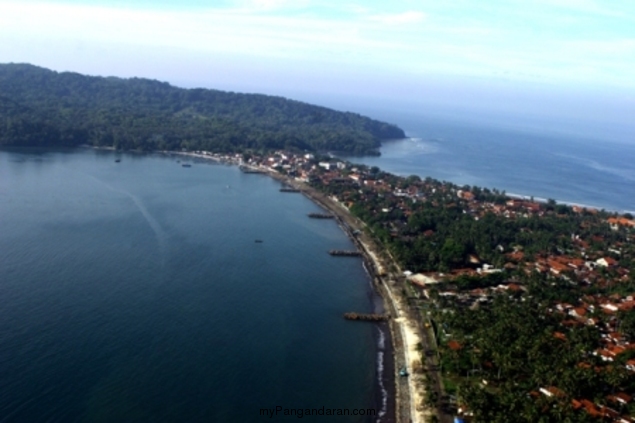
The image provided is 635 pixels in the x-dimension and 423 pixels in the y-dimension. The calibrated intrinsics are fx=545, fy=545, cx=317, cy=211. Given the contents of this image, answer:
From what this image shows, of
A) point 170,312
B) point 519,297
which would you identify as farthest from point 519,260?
point 170,312

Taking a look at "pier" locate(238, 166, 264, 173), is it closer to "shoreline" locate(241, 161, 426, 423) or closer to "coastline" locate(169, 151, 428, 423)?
"coastline" locate(169, 151, 428, 423)

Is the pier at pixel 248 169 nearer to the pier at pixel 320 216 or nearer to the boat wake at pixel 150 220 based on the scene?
the boat wake at pixel 150 220

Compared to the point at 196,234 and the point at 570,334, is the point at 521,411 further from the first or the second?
the point at 196,234

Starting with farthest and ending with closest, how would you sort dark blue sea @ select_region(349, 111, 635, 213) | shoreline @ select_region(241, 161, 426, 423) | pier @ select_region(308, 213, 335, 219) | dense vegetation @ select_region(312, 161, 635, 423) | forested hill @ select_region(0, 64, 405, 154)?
1. forested hill @ select_region(0, 64, 405, 154)
2. dark blue sea @ select_region(349, 111, 635, 213)
3. pier @ select_region(308, 213, 335, 219)
4. shoreline @ select_region(241, 161, 426, 423)
5. dense vegetation @ select_region(312, 161, 635, 423)

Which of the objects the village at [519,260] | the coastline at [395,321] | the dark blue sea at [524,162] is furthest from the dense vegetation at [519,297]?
the dark blue sea at [524,162]

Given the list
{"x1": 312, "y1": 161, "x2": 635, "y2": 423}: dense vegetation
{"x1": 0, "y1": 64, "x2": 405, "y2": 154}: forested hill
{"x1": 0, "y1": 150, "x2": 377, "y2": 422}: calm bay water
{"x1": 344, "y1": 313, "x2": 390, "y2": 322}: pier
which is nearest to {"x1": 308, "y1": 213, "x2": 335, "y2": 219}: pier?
{"x1": 0, "y1": 150, "x2": 377, "y2": 422}: calm bay water
